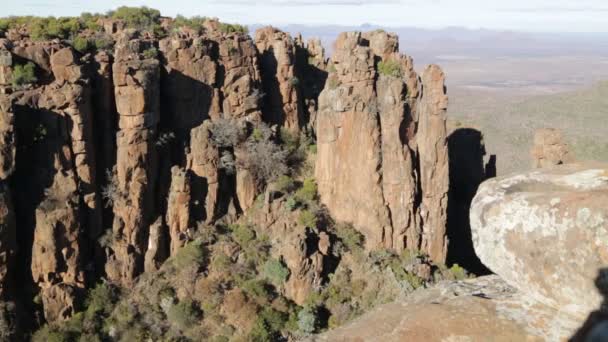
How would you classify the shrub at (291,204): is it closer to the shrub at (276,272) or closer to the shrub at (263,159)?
the shrub at (263,159)

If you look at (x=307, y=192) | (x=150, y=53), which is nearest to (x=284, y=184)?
(x=307, y=192)

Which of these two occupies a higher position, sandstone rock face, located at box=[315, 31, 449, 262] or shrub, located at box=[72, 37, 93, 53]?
shrub, located at box=[72, 37, 93, 53]

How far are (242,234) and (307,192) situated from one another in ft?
15.6

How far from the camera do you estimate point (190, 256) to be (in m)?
26.2

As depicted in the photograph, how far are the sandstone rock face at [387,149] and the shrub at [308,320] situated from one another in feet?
18.9

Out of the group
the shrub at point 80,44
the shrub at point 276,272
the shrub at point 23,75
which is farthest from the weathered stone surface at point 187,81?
the shrub at point 276,272

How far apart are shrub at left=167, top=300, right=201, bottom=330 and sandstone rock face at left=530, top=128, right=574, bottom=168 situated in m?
19.9

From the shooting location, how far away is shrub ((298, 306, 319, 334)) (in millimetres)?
23734

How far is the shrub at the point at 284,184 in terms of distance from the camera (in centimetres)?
2998

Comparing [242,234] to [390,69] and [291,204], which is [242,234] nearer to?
[291,204]

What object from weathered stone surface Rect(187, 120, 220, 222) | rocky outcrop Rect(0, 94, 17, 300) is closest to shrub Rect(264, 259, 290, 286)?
weathered stone surface Rect(187, 120, 220, 222)

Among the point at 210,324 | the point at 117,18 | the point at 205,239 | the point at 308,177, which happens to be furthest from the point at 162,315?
the point at 117,18

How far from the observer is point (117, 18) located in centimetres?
3584

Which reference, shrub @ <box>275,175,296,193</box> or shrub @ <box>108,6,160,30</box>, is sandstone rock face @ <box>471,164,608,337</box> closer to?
shrub @ <box>275,175,296,193</box>
